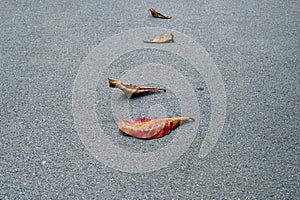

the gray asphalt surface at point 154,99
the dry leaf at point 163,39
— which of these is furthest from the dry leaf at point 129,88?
the dry leaf at point 163,39

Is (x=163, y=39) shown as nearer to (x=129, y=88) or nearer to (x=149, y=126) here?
(x=129, y=88)

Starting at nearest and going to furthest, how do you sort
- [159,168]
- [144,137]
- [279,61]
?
[159,168], [144,137], [279,61]

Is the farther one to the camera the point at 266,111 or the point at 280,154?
the point at 266,111

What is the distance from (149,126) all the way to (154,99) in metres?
0.21

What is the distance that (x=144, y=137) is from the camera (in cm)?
162

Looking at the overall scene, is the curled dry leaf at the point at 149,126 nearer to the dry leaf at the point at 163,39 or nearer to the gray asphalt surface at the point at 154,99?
the gray asphalt surface at the point at 154,99

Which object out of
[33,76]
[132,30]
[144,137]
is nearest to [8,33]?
[33,76]

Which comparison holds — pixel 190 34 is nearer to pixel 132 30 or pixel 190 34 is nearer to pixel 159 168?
pixel 132 30

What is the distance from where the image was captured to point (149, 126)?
5.45 feet

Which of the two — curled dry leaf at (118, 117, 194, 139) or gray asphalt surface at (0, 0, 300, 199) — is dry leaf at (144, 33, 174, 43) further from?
curled dry leaf at (118, 117, 194, 139)

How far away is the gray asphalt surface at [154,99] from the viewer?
55.6 inches

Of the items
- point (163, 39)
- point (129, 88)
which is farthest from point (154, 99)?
point (163, 39)

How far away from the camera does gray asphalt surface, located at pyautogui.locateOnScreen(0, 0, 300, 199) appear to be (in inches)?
55.6

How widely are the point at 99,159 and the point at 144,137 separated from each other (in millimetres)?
203
